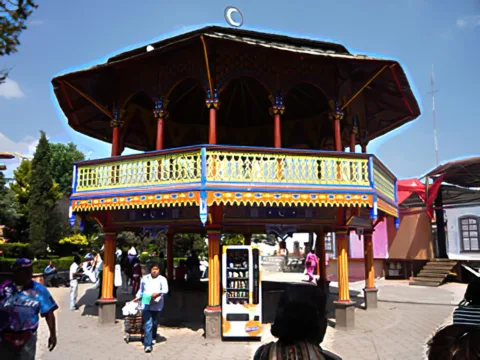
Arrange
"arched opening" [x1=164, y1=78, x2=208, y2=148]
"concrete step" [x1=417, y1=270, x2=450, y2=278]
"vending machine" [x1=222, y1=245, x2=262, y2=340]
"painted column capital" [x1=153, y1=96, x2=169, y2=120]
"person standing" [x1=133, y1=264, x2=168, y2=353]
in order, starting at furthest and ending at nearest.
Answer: "concrete step" [x1=417, y1=270, x2=450, y2=278] < "arched opening" [x1=164, y1=78, x2=208, y2=148] < "painted column capital" [x1=153, y1=96, x2=169, y2=120] < "vending machine" [x1=222, y1=245, x2=262, y2=340] < "person standing" [x1=133, y1=264, x2=168, y2=353]

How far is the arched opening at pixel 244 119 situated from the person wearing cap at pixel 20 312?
461 inches

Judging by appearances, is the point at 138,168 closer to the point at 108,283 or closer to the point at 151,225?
the point at 151,225

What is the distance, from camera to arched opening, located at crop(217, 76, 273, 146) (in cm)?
1594

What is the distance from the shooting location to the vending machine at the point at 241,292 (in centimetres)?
1021

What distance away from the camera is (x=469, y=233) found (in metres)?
26.6

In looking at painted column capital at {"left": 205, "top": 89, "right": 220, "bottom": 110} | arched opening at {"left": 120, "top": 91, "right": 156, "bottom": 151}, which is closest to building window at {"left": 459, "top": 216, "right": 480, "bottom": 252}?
arched opening at {"left": 120, "top": 91, "right": 156, "bottom": 151}

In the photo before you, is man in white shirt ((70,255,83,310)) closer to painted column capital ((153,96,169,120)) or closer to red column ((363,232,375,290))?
painted column capital ((153,96,169,120))

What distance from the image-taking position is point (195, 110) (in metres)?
16.6

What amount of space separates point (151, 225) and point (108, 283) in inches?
86.7

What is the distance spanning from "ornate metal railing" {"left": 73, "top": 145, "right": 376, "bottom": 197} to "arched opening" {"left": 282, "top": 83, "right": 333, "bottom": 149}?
16.0 ft

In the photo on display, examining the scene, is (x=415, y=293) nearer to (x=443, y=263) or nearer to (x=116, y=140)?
(x=443, y=263)

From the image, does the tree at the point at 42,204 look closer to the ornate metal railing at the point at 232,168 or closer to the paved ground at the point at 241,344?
the paved ground at the point at 241,344

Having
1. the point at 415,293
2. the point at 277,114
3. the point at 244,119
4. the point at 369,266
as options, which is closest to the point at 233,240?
the point at 415,293

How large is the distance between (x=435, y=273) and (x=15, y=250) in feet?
82.9
